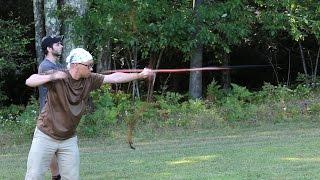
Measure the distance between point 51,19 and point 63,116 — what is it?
912cm

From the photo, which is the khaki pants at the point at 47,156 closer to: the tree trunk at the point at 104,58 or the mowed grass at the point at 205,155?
the mowed grass at the point at 205,155

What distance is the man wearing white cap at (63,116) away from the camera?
5406mm

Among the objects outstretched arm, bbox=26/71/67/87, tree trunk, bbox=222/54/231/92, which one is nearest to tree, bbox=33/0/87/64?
tree trunk, bbox=222/54/231/92

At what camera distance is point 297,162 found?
7.96 metres

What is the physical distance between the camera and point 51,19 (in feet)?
46.5

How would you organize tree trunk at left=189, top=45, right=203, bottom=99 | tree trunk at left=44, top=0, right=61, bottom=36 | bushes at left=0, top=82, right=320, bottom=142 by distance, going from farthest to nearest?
tree trunk at left=189, top=45, right=203, bottom=99 → tree trunk at left=44, top=0, right=61, bottom=36 → bushes at left=0, top=82, right=320, bottom=142

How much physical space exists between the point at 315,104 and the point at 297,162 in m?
5.53

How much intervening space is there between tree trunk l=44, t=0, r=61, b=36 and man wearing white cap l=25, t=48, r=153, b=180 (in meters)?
8.86

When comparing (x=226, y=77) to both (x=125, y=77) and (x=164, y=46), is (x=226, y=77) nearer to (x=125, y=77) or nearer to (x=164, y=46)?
(x=164, y=46)

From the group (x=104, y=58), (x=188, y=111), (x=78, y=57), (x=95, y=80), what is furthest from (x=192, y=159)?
(x=104, y=58)

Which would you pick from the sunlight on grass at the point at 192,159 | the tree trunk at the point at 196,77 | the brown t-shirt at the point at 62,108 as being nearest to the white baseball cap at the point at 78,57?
the brown t-shirt at the point at 62,108

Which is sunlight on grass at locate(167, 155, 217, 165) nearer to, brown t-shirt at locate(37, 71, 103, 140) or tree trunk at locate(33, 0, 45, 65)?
brown t-shirt at locate(37, 71, 103, 140)

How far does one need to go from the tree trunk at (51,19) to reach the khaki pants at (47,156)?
351 inches

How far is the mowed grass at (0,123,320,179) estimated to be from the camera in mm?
7480
